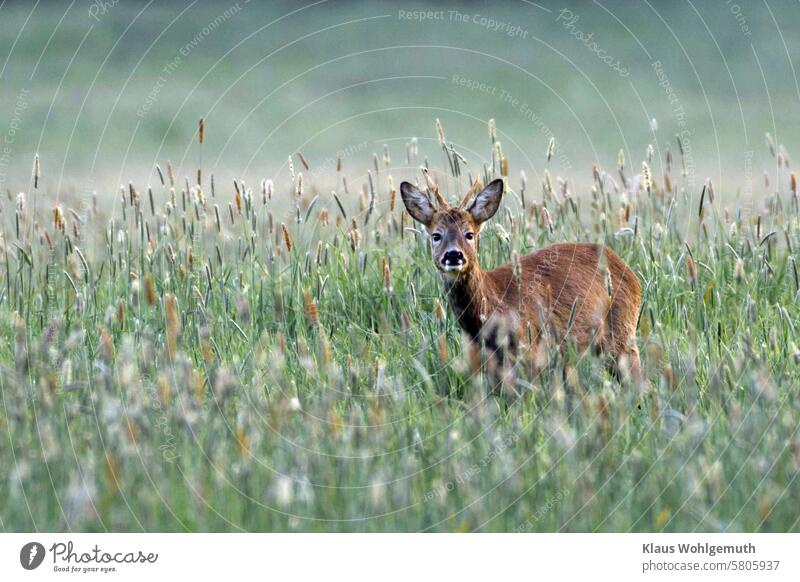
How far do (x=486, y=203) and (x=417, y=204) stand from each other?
451mm

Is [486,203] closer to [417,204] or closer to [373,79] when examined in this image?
[417,204]

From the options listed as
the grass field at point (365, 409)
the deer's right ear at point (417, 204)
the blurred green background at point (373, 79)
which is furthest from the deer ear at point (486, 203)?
the blurred green background at point (373, 79)

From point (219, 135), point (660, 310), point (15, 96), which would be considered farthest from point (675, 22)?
point (660, 310)

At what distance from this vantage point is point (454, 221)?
8.04m

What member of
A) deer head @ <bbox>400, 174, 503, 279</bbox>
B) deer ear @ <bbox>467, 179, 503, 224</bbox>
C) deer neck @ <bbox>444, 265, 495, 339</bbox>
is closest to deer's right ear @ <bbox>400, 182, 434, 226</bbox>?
deer head @ <bbox>400, 174, 503, 279</bbox>

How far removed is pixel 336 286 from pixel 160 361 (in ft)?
5.15

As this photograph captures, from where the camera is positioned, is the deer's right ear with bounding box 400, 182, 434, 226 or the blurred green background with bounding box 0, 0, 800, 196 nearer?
the deer's right ear with bounding box 400, 182, 434, 226

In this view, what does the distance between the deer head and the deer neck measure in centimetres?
5

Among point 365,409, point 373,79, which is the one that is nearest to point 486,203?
point 365,409

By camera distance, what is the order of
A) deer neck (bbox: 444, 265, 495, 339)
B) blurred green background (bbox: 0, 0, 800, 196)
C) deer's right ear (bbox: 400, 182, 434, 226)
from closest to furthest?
deer neck (bbox: 444, 265, 495, 339) → deer's right ear (bbox: 400, 182, 434, 226) → blurred green background (bbox: 0, 0, 800, 196)

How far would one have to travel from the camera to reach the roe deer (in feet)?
26.0
